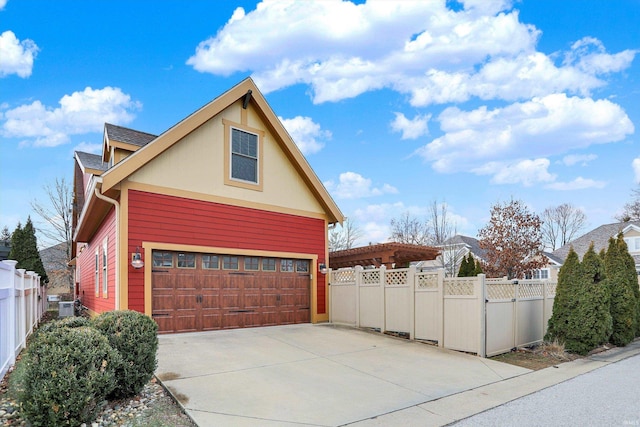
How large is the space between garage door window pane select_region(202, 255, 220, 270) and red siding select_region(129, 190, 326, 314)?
1.13 feet

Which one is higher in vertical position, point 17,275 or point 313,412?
point 17,275

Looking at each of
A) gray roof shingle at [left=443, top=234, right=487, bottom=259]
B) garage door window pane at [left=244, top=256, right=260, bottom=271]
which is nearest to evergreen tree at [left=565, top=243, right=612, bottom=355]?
garage door window pane at [left=244, top=256, right=260, bottom=271]

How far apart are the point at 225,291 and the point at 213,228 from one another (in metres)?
1.70

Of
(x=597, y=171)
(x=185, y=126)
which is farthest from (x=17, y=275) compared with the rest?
(x=597, y=171)

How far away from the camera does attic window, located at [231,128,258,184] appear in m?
11.4

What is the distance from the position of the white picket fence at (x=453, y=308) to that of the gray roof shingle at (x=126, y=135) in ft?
26.1

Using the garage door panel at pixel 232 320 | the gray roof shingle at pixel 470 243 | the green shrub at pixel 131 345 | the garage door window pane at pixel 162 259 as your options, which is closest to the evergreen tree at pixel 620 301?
the garage door panel at pixel 232 320

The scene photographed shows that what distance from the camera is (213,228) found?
10586 mm

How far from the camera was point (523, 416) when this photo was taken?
4.98 m

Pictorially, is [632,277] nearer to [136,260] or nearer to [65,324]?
[136,260]

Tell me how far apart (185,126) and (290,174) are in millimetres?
3708

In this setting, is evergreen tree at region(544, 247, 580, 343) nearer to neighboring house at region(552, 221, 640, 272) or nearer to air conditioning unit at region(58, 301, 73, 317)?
air conditioning unit at region(58, 301, 73, 317)

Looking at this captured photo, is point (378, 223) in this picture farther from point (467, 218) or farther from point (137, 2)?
point (137, 2)

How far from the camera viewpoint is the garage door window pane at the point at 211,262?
10.4m
